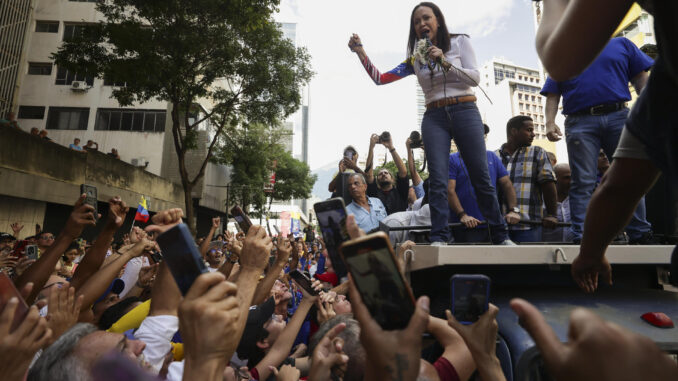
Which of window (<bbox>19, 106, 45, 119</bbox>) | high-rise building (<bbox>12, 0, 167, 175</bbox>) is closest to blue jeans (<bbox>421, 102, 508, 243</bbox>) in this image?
high-rise building (<bbox>12, 0, 167, 175</bbox>)

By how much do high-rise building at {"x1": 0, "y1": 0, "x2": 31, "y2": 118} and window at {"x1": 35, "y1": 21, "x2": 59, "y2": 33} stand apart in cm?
270

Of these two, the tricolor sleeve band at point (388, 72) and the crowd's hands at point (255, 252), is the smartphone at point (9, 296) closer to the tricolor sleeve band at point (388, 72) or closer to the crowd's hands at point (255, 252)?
the crowd's hands at point (255, 252)

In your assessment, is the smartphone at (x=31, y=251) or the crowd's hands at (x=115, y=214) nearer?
the crowd's hands at (x=115, y=214)

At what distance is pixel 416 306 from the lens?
110 cm

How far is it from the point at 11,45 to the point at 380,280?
29.2 m

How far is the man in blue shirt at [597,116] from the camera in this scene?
3.24 m

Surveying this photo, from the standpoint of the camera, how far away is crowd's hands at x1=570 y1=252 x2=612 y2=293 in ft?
5.28

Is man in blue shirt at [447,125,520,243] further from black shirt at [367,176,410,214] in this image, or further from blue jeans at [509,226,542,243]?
black shirt at [367,176,410,214]

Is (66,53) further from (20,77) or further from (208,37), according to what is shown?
(20,77)

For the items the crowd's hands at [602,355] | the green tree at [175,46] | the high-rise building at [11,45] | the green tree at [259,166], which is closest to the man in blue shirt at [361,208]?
the crowd's hands at [602,355]

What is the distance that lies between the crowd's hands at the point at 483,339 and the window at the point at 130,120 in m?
28.4

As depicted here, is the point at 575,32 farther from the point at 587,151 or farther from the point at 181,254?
the point at 587,151

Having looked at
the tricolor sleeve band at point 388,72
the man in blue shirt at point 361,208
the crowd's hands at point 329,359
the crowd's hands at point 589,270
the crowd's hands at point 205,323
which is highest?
the tricolor sleeve band at point 388,72

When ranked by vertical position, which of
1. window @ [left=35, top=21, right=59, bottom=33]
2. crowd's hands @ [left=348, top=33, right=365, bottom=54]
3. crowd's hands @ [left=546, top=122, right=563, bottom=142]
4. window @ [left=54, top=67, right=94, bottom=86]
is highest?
window @ [left=35, top=21, right=59, bottom=33]
